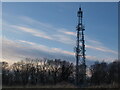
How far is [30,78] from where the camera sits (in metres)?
41.8

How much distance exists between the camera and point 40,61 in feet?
161

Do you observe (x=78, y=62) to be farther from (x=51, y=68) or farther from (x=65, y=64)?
(x=51, y=68)

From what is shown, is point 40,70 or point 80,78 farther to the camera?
point 40,70

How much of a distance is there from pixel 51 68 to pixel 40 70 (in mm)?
2115

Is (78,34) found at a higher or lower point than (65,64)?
higher

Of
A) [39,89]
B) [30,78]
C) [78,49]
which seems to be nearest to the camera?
[39,89]

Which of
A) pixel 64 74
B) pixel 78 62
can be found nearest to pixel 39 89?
pixel 78 62

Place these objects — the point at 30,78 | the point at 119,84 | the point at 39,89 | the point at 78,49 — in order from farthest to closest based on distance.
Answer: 1. the point at 30,78
2. the point at 78,49
3. the point at 39,89
4. the point at 119,84

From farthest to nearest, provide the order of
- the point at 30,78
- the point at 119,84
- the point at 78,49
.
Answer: the point at 30,78, the point at 78,49, the point at 119,84

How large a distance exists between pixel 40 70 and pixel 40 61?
2586mm

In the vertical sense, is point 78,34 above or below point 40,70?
above

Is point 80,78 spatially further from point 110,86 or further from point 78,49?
point 110,86

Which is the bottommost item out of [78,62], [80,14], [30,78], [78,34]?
[30,78]

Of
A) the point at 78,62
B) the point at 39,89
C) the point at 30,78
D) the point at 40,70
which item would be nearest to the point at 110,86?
the point at 39,89
